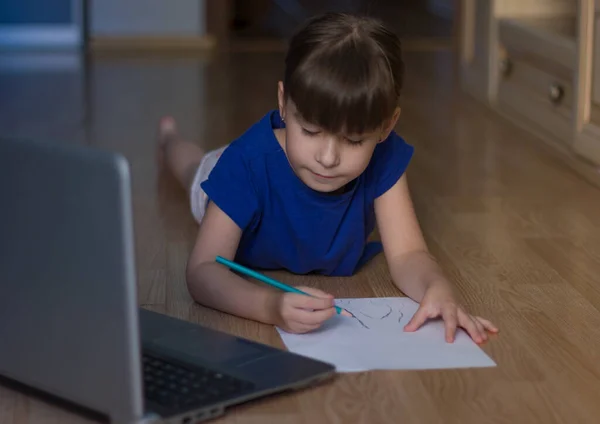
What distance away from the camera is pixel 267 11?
197 inches

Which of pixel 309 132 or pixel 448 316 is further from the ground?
pixel 309 132

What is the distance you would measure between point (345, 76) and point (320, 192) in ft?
0.76

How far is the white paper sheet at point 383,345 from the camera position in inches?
45.2

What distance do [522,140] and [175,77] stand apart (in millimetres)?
1319

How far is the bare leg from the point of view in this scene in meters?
1.95

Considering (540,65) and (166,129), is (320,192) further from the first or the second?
(540,65)

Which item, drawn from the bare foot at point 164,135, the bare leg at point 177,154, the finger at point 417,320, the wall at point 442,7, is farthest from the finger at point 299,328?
the wall at point 442,7

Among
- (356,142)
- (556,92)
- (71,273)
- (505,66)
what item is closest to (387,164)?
(356,142)

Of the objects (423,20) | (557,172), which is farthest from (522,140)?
(423,20)

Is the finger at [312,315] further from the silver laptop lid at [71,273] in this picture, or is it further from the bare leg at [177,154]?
the bare leg at [177,154]

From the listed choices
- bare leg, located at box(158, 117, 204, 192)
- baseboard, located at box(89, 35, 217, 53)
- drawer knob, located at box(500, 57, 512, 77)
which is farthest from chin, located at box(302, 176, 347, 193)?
baseboard, located at box(89, 35, 217, 53)

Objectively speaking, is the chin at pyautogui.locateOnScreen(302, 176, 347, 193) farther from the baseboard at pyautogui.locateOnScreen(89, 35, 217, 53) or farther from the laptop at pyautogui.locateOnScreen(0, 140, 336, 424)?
the baseboard at pyautogui.locateOnScreen(89, 35, 217, 53)

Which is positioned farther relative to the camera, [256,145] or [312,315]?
[256,145]

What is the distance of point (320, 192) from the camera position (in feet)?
4.51
